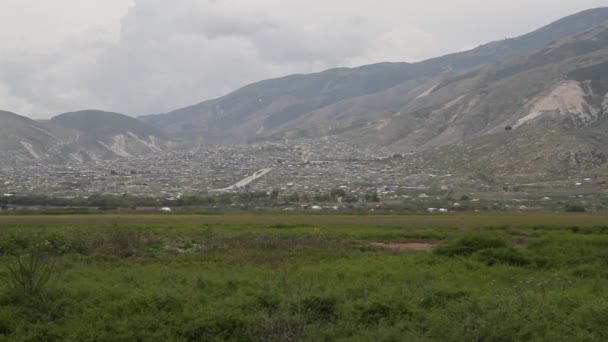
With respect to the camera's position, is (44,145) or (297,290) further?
(44,145)

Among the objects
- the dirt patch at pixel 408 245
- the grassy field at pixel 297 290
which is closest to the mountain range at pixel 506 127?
the dirt patch at pixel 408 245

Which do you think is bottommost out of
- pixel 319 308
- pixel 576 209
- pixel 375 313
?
pixel 576 209

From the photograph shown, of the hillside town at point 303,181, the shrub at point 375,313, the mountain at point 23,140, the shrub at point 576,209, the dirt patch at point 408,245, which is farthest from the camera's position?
the mountain at point 23,140

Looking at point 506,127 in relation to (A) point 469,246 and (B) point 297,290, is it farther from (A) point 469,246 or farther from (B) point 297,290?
(B) point 297,290

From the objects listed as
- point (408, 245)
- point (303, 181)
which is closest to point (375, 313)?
point (408, 245)

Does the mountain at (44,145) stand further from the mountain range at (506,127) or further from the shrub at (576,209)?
the shrub at (576,209)

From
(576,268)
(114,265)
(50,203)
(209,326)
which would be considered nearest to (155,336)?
(209,326)

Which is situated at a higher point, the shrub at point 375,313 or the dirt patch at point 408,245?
the shrub at point 375,313
